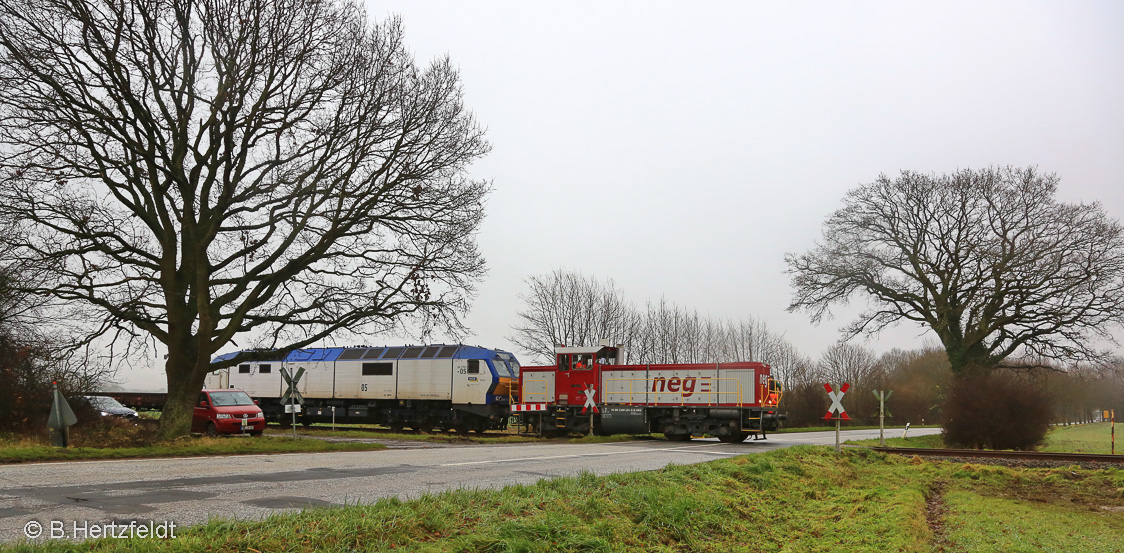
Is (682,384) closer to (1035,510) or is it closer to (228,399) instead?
(228,399)

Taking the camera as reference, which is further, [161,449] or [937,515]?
[161,449]

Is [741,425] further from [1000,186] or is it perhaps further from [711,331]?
[711,331]

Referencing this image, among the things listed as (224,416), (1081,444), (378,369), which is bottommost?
(1081,444)

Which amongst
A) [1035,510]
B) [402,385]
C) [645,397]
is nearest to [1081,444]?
[645,397]

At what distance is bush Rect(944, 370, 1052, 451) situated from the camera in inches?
1023

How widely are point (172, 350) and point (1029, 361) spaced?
35880mm

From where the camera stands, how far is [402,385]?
33.6 m

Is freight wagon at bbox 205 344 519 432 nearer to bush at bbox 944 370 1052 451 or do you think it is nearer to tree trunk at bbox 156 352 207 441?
tree trunk at bbox 156 352 207 441

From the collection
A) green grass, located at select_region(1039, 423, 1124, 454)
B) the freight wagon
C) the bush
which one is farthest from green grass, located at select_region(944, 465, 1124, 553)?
the freight wagon

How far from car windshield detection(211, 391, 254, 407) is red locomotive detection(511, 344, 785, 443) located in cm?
1024

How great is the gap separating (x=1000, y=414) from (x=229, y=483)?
25.8 meters

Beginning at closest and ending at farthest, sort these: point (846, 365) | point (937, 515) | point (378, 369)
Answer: point (937, 515) < point (378, 369) < point (846, 365)

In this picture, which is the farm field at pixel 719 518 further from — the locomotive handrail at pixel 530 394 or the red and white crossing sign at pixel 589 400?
the locomotive handrail at pixel 530 394

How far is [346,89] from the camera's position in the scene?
2033 cm
